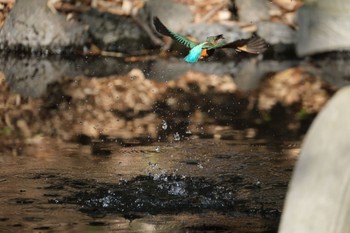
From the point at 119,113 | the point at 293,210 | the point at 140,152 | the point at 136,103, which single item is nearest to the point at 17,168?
the point at 140,152

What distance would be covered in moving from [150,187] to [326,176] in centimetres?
359

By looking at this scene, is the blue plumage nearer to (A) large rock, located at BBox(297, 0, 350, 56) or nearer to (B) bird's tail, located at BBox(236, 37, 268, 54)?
(B) bird's tail, located at BBox(236, 37, 268, 54)

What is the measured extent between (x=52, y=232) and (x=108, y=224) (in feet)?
1.05

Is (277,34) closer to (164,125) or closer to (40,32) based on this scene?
(40,32)

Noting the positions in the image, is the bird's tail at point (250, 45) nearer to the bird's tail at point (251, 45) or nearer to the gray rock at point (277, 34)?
the bird's tail at point (251, 45)

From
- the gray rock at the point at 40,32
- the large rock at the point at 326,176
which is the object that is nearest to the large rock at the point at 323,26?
the gray rock at the point at 40,32

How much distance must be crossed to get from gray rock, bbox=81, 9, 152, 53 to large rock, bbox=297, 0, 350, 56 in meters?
2.40

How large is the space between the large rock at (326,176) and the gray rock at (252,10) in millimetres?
11546

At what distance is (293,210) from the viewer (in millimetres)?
2031

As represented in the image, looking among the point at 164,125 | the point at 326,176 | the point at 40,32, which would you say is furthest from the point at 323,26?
the point at 326,176

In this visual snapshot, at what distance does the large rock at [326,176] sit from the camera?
6.51ft

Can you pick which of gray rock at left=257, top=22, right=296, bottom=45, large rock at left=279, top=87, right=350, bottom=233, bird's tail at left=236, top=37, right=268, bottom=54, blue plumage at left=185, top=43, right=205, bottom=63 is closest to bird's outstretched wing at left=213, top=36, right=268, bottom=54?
bird's tail at left=236, top=37, right=268, bottom=54

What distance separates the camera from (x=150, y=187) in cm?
552

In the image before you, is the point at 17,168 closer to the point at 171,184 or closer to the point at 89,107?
the point at 171,184
